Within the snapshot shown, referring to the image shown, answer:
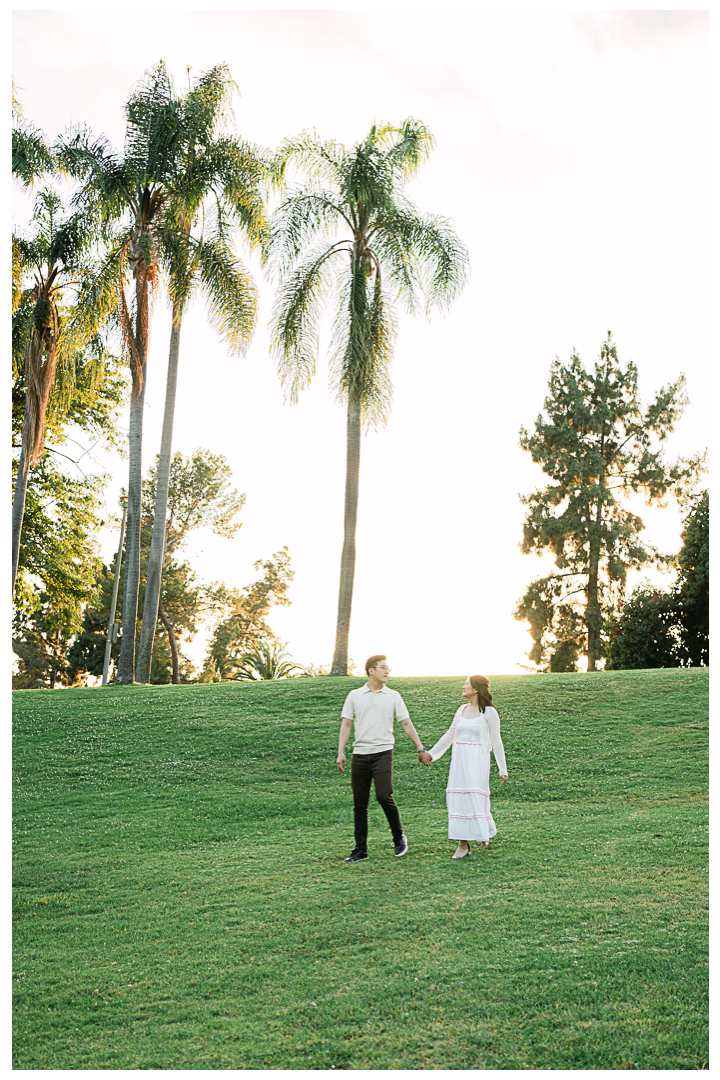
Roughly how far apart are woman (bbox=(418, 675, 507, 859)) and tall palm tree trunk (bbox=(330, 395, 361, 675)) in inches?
393

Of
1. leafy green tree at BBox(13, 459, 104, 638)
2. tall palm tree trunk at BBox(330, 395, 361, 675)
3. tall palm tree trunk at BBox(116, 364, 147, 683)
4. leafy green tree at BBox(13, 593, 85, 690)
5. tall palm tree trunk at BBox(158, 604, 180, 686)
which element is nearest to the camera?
tall palm tree trunk at BBox(330, 395, 361, 675)

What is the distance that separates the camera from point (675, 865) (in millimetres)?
7137

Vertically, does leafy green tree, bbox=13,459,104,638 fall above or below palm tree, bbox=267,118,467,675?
below

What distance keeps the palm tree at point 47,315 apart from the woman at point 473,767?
50.3 feet

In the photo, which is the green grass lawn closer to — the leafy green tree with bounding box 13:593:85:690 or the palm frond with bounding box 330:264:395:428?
the palm frond with bounding box 330:264:395:428

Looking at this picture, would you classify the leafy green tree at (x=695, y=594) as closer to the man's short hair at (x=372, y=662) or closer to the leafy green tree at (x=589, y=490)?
the leafy green tree at (x=589, y=490)

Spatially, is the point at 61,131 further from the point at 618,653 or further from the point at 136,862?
the point at 618,653

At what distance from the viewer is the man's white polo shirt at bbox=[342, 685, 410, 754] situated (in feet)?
24.5

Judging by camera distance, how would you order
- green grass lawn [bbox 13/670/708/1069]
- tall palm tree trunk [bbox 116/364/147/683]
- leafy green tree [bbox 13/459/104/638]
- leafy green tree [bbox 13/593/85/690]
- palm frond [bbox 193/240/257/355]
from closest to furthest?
green grass lawn [bbox 13/670/708/1069] < tall palm tree trunk [bbox 116/364/147/683] < palm frond [bbox 193/240/257/355] < leafy green tree [bbox 13/459/104/638] < leafy green tree [bbox 13/593/85/690]

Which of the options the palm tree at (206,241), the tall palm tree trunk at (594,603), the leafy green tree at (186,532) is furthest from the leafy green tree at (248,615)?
the palm tree at (206,241)

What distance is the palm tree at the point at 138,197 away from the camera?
63.9 ft

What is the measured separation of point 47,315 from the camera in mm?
21359

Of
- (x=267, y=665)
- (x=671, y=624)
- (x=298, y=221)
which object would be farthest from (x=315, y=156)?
(x=671, y=624)

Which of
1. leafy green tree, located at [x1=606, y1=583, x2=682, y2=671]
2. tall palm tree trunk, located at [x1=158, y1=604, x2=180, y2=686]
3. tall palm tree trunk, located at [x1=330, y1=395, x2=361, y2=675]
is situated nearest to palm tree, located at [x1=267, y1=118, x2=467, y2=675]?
tall palm tree trunk, located at [x1=330, y1=395, x2=361, y2=675]
